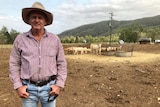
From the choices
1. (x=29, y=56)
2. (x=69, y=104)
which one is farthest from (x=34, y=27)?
(x=69, y=104)

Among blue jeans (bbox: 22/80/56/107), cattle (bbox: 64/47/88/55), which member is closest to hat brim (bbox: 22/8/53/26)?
blue jeans (bbox: 22/80/56/107)

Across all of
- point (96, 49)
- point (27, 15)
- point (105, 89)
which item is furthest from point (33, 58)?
point (96, 49)

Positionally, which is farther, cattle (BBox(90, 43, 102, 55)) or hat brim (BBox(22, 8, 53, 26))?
cattle (BBox(90, 43, 102, 55))

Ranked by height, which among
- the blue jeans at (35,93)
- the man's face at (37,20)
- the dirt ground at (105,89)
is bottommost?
the dirt ground at (105,89)

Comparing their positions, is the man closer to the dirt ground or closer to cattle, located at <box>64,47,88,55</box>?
the dirt ground

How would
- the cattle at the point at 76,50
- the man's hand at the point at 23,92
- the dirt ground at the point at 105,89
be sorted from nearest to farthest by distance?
the man's hand at the point at 23,92, the dirt ground at the point at 105,89, the cattle at the point at 76,50

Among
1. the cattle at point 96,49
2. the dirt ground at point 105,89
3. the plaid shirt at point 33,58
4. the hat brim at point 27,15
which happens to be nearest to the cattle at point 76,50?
the cattle at point 96,49

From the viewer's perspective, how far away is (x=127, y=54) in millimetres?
15320

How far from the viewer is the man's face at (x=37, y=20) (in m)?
2.60

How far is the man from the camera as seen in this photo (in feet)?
8.35

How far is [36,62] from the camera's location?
100 inches

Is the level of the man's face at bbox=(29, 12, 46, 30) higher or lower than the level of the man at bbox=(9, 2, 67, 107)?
higher

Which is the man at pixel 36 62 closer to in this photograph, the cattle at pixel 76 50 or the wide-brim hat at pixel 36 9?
the wide-brim hat at pixel 36 9

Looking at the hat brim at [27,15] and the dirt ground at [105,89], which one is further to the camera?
the dirt ground at [105,89]
